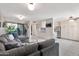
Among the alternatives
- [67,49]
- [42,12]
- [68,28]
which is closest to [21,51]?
[42,12]

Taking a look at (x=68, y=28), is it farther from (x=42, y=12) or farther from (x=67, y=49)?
(x=67, y=49)

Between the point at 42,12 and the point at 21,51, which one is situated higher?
the point at 42,12

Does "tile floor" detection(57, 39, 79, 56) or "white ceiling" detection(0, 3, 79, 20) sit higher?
"white ceiling" detection(0, 3, 79, 20)

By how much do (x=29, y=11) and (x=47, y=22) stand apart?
0.72m

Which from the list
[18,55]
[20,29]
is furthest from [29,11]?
[18,55]

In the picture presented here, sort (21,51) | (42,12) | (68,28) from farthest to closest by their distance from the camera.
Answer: (68,28), (42,12), (21,51)

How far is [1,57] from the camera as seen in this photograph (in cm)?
150

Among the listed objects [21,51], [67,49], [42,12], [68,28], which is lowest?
[67,49]

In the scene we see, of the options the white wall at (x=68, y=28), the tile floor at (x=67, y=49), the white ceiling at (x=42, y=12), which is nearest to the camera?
the tile floor at (x=67, y=49)

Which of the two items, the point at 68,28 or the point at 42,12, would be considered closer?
the point at 42,12

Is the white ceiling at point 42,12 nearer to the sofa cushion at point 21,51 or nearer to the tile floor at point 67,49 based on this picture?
the tile floor at point 67,49

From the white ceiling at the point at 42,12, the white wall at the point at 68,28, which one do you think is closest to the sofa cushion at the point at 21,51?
the white ceiling at the point at 42,12

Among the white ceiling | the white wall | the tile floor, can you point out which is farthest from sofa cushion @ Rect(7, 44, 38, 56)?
the white wall

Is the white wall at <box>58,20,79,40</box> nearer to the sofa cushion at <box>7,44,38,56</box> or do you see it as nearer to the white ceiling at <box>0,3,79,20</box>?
the white ceiling at <box>0,3,79,20</box>
